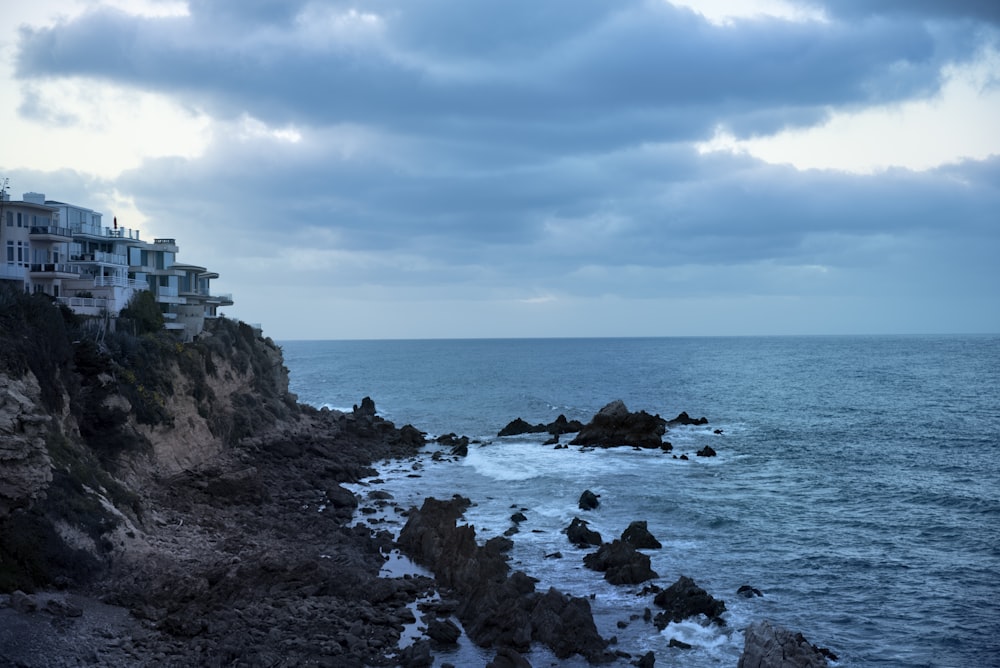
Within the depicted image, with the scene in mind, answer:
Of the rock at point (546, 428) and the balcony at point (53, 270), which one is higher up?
the balcony at point (53, 270)

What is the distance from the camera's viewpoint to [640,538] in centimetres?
4022

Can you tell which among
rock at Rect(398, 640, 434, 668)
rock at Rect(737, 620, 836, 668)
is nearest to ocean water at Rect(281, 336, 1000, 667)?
rock at Rect(398, 640, 434, 668)

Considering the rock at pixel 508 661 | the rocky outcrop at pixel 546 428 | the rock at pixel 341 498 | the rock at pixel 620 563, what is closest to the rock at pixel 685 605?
the rock at pixel 620 563

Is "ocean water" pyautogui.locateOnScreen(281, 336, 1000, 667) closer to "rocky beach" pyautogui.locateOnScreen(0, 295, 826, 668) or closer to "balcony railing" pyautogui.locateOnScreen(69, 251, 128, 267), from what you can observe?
"rocky beach" pyautogui.locateOnScreen(0, 295, 826, 668)

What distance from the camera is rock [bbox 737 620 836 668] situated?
24.9m

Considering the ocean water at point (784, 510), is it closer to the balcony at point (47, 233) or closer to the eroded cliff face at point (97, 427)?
the eroded cliff face at point (97, 427)

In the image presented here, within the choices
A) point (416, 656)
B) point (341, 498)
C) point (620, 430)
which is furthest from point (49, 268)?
point (620, 430)

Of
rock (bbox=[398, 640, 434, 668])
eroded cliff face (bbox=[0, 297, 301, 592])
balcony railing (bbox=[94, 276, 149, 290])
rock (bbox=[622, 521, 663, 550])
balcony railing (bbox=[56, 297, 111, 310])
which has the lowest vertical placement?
rock (bbox=[398, 640, 434, 668])

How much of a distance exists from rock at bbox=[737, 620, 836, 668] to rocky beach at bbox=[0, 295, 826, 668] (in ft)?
0.23

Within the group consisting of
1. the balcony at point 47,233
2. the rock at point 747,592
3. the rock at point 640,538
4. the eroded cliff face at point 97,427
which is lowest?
the rock at point 747,592

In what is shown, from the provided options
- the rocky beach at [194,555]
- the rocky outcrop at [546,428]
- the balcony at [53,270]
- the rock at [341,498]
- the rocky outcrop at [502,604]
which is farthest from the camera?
the rocky outcrop at [546,428]

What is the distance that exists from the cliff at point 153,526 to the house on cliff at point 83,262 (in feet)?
13.8

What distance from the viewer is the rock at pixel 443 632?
28.7 metres

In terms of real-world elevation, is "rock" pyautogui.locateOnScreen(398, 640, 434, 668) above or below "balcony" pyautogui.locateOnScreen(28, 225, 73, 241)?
below
